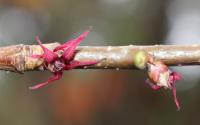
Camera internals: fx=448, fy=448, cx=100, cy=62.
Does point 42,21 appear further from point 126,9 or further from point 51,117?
point 51,117

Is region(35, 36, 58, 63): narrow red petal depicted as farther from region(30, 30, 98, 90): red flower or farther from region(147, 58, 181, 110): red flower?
region(147, 58, 181, 110): red flower

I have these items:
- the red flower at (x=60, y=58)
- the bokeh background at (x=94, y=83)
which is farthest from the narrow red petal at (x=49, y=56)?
the bokeh background at (x=94, y=83)

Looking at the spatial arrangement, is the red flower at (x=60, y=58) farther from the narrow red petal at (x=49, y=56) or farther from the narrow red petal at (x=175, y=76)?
the narrow red petal at (x=175, y=76)

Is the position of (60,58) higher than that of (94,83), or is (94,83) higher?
(60,58)

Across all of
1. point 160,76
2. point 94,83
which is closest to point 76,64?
point 160,76

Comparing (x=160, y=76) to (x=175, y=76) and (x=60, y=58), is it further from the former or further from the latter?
(x=60, y=58)
